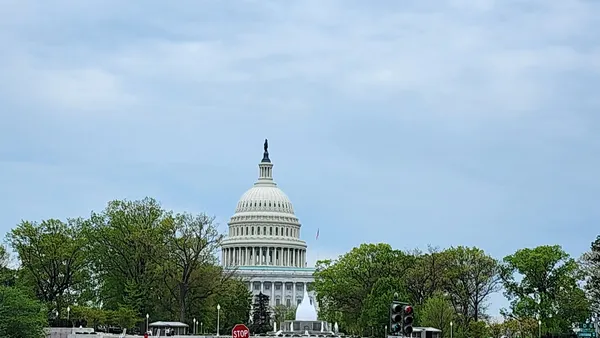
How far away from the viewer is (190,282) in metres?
104

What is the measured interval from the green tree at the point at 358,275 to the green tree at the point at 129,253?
21909 millimetres

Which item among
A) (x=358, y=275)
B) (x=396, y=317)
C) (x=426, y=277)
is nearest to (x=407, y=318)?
(x=396, y=317)

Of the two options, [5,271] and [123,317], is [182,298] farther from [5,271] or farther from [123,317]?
[5,271]

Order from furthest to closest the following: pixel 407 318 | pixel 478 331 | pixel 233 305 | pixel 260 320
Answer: pixel 260 320
pixel 233 305
pixel 478 331
pixel 407 318

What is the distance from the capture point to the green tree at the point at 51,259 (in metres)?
102

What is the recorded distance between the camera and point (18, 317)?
75.1m

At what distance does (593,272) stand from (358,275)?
1187 inches

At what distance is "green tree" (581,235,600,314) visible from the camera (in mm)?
95500

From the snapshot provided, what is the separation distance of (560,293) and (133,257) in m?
38.0

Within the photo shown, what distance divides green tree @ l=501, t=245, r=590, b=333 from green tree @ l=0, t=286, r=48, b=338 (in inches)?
1842

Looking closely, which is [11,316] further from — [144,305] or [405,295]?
[405,295]

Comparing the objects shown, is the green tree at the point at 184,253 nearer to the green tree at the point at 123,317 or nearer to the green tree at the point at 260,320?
the green tree at the point at 123,317

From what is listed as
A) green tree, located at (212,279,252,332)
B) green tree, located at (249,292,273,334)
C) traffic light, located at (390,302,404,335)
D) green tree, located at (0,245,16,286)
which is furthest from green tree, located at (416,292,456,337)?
traffic light, located at (390,302,404,335)

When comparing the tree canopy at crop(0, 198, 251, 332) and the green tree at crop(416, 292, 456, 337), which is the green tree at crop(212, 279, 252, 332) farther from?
the green tree at crop(416, 292, 456, 337)
